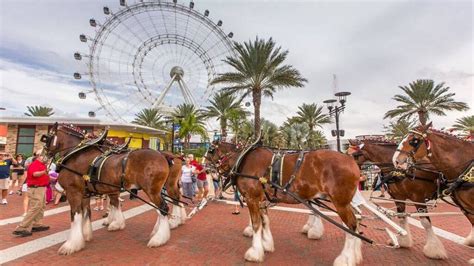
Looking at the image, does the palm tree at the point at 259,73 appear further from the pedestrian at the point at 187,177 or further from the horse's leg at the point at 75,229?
the horse's leg at the point at 75,229

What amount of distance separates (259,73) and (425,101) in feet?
53.2

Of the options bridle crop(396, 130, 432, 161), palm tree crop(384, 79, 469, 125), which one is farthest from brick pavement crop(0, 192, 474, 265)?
palm tree crop(384, 79, 469, 125)

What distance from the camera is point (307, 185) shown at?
15.6ft

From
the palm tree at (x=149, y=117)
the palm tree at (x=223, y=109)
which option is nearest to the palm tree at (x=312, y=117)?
the palm tree at (x=223, y=109)

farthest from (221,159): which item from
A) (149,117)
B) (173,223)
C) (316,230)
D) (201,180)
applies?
(149,117)

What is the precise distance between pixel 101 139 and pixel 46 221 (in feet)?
11.1

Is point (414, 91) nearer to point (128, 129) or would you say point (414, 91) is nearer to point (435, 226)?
point (435, 226)

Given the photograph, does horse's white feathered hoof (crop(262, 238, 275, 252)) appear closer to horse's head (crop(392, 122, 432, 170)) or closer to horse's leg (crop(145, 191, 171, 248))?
horse's leg (crop(145, 191, 171, 248))

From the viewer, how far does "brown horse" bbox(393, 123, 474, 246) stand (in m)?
4.14

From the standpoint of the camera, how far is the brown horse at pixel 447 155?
414 centimetres

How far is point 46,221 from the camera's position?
299 inches

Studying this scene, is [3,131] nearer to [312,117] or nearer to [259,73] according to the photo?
[259,73]

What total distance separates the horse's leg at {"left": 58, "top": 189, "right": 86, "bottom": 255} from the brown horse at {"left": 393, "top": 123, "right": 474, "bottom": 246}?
19.4ft

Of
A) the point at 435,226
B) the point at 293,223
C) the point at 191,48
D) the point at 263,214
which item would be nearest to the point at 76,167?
the point at 263,214
